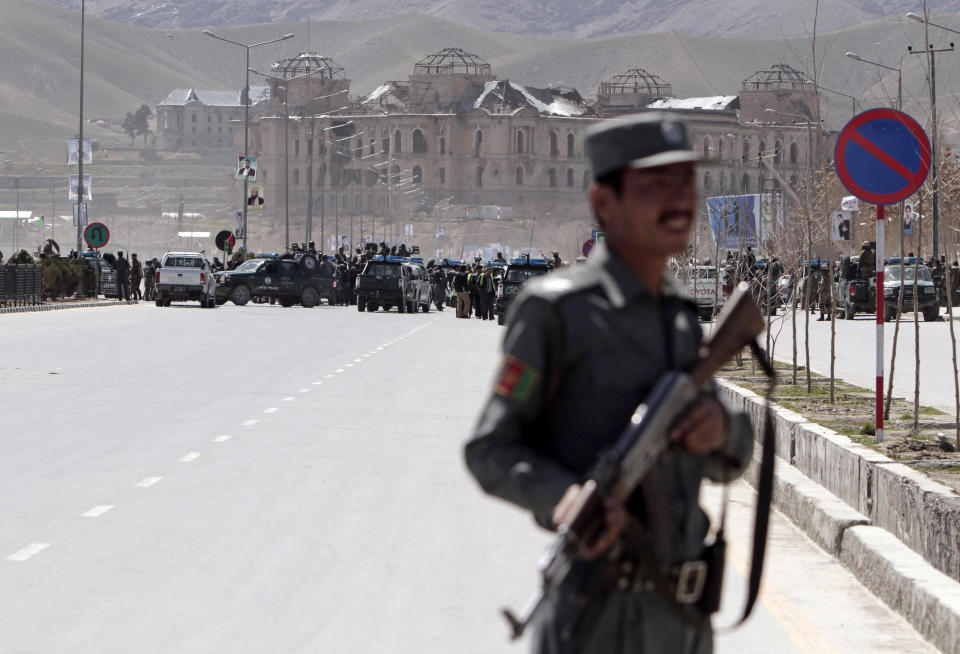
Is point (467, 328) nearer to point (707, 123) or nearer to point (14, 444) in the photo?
point (14, 444)

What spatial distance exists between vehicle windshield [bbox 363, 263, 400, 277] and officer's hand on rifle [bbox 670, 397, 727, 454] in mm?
48408

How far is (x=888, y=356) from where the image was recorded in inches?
1022

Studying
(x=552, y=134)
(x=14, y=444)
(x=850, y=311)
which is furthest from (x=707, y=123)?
(x=14, y=444)

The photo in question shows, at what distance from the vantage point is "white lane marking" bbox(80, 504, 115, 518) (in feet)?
30.8

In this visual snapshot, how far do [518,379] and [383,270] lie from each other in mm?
48492

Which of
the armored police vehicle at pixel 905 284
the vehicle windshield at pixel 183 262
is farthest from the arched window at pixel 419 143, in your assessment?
the armored police vehicle at pixel 905 284

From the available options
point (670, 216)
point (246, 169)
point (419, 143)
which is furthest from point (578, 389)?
point (419, 143)

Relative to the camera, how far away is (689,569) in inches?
Answer: 128

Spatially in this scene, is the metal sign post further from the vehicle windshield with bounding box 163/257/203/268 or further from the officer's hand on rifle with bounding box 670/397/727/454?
the vehicle windshield with bounding box 163/257/203/268

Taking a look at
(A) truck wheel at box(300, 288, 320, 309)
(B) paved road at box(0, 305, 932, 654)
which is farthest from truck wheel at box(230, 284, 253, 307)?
(B) paved road at box(0, 305, 932, 654)

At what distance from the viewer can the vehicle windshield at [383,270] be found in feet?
169

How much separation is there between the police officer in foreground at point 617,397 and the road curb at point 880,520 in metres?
3.36

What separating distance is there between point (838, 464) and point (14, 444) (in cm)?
631

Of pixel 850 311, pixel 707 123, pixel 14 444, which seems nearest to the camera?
pixel 14 444
